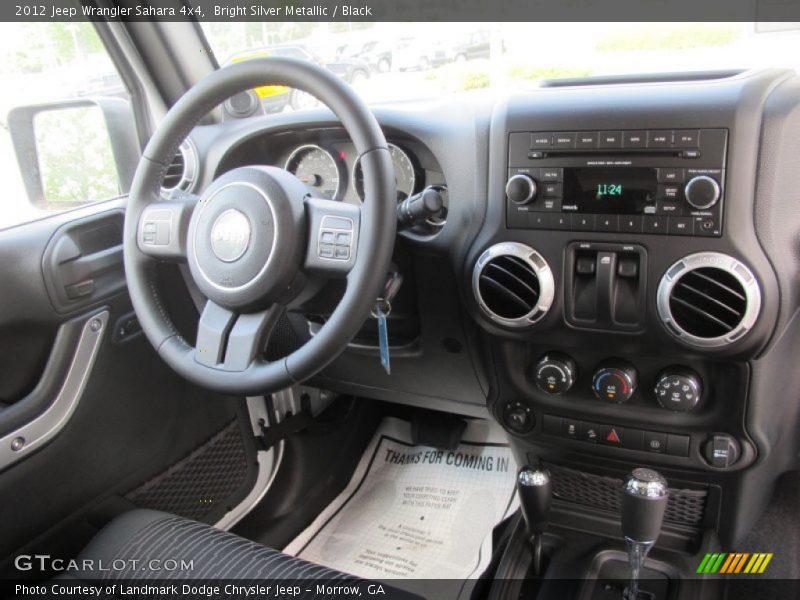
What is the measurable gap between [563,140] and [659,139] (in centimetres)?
15

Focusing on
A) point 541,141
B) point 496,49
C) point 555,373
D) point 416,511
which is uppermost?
point 496,49

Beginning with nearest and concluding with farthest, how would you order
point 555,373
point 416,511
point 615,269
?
1. point 615,269
2. point 555,373
3. point 416,511

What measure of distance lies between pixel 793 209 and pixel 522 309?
17.6 inches

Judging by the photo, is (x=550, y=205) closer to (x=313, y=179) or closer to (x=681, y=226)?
(x=681, y=226)

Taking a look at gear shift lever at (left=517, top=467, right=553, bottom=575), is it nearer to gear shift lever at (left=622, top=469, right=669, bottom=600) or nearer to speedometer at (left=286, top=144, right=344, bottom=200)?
gear shift lever at (left=622, top=469, right=669, bottom=600)

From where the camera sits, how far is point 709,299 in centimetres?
102

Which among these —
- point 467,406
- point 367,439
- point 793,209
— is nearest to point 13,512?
point 467,406

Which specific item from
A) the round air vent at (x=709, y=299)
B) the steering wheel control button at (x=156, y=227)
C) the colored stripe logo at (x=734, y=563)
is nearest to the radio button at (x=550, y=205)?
the round air vent at (x=709, y=299)

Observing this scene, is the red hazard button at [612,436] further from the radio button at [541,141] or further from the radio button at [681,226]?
the radio button at [541,141]

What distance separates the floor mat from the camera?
1.69 metres

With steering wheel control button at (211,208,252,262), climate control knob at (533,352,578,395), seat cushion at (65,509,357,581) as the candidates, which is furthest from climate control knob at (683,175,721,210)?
seat cushion at (65,509,357,581)

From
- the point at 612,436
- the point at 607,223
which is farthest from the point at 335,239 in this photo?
the point at 612,436

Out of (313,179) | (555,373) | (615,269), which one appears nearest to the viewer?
(615,269)

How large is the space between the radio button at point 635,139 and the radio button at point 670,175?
0.05 m
